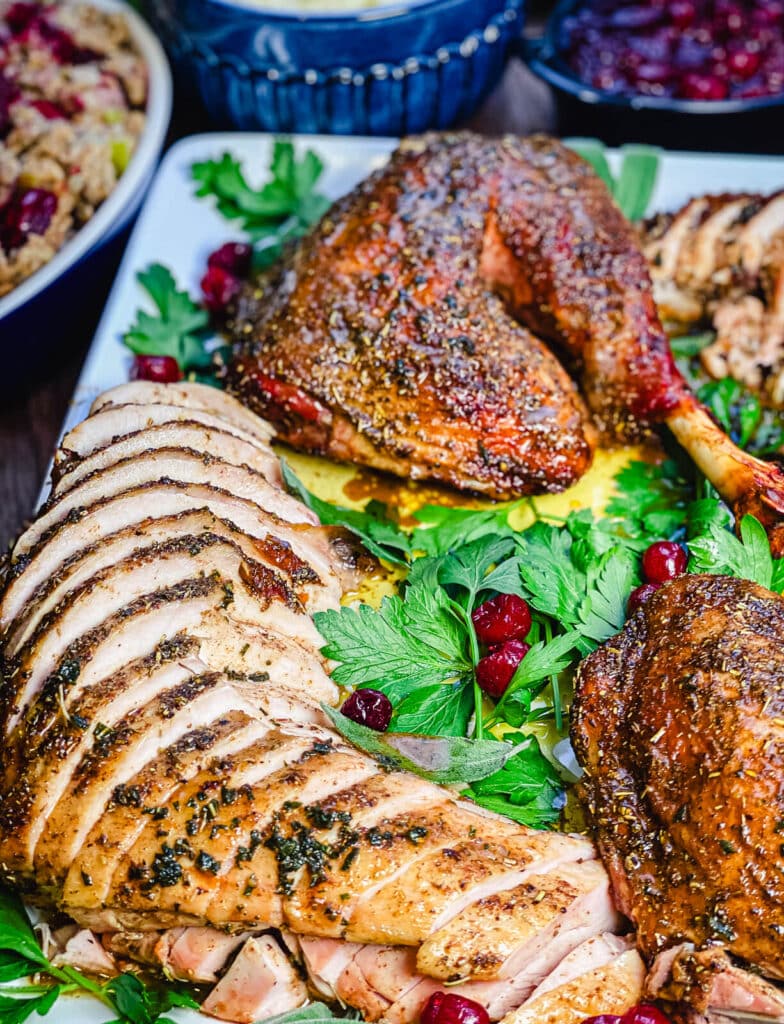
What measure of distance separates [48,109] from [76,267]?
91cm

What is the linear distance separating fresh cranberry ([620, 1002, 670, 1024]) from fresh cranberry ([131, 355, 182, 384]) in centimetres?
245

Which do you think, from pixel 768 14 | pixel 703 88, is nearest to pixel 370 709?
pixel 703 88

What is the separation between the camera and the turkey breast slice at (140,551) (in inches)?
112

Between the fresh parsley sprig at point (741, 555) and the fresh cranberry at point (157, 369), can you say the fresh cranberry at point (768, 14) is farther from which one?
the fresh cranberry at point (157, 369)

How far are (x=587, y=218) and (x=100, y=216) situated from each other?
1844 millimetres

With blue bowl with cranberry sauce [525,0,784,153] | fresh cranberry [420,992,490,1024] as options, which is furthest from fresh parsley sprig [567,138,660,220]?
fresh cranberry [420,992,490,1024]

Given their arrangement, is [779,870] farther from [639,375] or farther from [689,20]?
[689,20]

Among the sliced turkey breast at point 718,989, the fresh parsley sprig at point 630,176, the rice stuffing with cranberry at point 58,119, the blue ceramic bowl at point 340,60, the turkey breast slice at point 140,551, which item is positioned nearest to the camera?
the sliced turkey breast at point 718,989

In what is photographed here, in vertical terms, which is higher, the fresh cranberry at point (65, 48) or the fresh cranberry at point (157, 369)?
the fresh cranberry at point (65, 48)

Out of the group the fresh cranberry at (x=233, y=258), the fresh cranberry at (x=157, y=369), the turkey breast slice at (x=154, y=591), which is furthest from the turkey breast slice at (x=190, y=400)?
the fresh cranberry at (x=233, y=258)

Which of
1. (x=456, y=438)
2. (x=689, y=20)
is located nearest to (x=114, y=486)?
(x=456, y=438)

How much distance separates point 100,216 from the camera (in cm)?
424

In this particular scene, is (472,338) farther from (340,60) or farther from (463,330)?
(340,60)

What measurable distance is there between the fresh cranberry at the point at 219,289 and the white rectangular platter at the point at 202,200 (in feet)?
0.35
